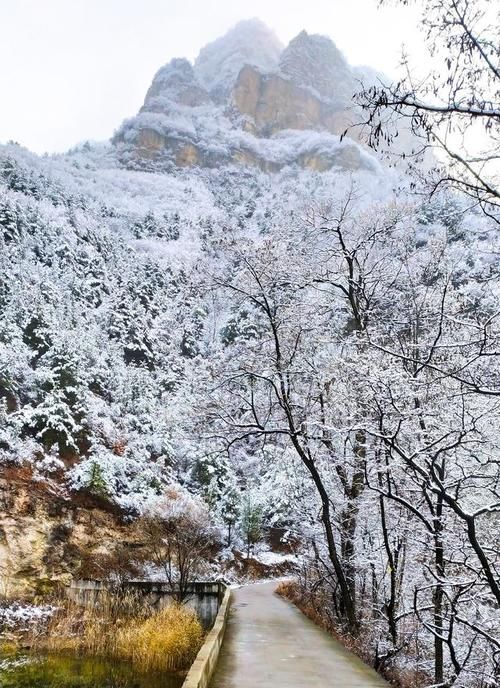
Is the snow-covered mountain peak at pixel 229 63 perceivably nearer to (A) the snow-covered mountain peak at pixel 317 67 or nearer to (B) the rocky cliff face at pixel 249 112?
(B) the rocky cliff face at pixel 249 112

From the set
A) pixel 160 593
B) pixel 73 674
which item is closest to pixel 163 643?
pixel 73 674

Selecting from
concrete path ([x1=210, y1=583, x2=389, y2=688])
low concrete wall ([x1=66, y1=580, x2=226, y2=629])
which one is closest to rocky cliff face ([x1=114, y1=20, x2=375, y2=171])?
low concrete wall ([x1=66, y1=580, x2=226, y2=629])

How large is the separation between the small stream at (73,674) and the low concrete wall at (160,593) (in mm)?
7022

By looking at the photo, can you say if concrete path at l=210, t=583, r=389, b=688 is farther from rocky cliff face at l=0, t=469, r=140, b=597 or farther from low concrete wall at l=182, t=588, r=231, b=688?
rocky cliff face at l=0, t=469, r=140, b=597

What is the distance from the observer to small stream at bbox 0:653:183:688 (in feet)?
35.5

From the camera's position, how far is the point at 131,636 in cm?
1351

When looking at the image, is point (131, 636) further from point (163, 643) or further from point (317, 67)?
point (317, 67)

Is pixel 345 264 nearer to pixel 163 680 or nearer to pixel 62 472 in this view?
pixel 163 680

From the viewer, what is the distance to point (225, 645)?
9.05 metres

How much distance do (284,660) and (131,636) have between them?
23.4 feet

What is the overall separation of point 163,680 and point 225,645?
3229 mm

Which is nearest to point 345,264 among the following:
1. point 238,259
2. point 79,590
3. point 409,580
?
point 238,259

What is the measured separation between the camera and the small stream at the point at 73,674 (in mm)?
10820

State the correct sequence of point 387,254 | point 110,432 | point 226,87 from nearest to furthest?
point 387,254 → point 110,432 → point 226,87
